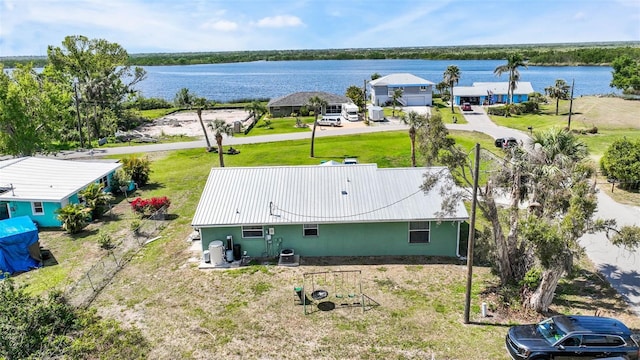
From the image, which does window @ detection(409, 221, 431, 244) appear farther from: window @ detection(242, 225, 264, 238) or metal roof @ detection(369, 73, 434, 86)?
metal roof @ detection(369, 73, 434, 86)

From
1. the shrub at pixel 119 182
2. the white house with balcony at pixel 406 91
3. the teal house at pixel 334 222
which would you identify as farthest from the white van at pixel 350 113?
the teal house at pixel 334 222

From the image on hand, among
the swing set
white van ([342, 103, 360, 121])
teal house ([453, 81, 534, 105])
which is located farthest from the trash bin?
teal house ([453, 81, 534, 105])

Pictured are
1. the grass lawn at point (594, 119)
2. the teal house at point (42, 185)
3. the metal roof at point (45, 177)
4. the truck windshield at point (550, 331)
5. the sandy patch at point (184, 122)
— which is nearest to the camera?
the truck windshield at point (550, 331)

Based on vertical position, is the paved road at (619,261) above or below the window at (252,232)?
below

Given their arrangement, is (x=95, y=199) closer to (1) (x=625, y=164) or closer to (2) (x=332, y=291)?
(2) (x=332, y=291)

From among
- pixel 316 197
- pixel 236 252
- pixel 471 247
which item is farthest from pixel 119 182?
pixel 471 247

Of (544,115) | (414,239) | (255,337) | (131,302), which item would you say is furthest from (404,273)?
(544,115)

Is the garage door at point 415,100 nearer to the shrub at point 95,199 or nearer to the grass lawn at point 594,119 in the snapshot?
the grass lawn at point 594,119
